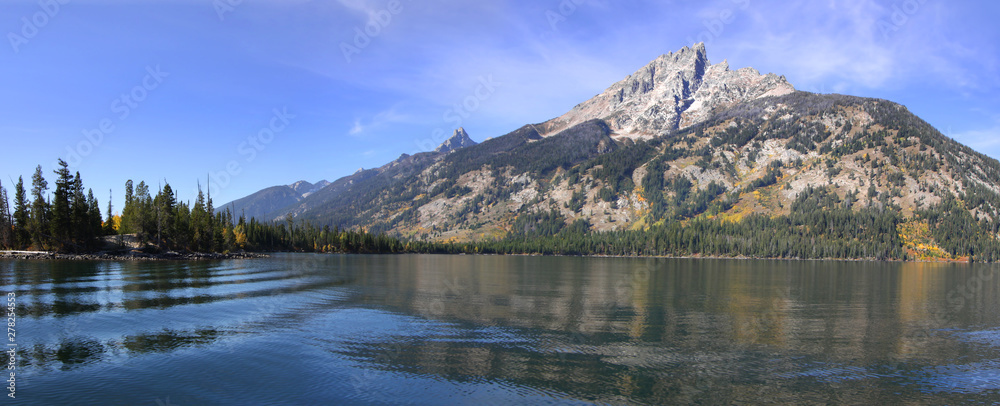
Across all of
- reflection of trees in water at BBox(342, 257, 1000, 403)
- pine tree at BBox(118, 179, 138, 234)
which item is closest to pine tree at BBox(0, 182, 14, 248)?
pine tree at BBox(118, 179, 138, 234)

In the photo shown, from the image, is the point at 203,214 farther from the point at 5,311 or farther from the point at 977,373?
the point at 977,373

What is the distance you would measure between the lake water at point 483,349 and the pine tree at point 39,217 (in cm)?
7911

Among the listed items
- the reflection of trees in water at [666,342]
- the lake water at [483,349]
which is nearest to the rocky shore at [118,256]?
the lake water at [483,349]

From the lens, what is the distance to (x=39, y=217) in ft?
416


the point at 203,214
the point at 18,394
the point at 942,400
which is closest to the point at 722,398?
the point at 942,400

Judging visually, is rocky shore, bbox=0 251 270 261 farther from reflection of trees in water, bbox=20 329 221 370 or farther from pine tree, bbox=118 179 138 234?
reflection of trees in water, bbox=20 329 221 370

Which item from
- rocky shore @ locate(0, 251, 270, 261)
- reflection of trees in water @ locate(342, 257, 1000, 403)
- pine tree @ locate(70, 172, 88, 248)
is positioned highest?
pine tree @ locate(70, 172, 88, 248)

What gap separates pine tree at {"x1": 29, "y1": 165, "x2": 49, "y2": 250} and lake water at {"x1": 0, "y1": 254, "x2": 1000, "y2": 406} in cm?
7911

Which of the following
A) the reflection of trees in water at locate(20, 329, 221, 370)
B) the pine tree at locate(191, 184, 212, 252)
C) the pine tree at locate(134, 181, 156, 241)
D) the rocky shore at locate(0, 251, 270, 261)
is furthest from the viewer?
the pine tree at locate(191, 184, 212, 252)

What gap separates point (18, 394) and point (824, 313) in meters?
73.0

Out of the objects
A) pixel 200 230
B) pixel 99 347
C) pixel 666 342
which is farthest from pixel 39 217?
pixel 666 342

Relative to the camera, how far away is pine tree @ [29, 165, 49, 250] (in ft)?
411

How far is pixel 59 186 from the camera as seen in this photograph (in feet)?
411

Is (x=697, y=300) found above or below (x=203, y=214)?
below
